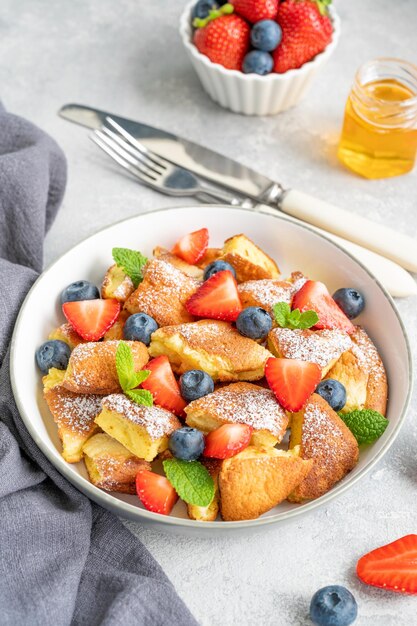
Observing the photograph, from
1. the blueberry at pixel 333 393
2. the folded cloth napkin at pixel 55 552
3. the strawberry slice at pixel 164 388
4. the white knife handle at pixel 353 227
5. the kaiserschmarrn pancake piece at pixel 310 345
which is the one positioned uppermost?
the white knife handle at pixel 353 227

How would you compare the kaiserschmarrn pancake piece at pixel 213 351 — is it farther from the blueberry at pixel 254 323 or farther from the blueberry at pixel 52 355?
the blueberry at pixel 52 355

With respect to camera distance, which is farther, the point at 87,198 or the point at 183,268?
the point at 87,198

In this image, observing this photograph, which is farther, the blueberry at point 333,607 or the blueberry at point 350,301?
the blueberry at point 350,301

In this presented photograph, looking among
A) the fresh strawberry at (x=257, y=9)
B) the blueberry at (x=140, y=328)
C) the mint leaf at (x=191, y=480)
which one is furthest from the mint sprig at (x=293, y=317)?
the fresh strawberry at (x=257, y=9)

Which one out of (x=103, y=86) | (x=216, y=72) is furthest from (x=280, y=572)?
(x=103, y=86)

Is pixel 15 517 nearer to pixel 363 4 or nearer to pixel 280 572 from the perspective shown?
pixel 280 572

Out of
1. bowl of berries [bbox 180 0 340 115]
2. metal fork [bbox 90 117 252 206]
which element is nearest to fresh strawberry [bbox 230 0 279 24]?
bowl of berries [bbox 180 0 340 115]

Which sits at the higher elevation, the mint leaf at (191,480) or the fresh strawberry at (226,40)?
the fresh strawberry at (226,40)
